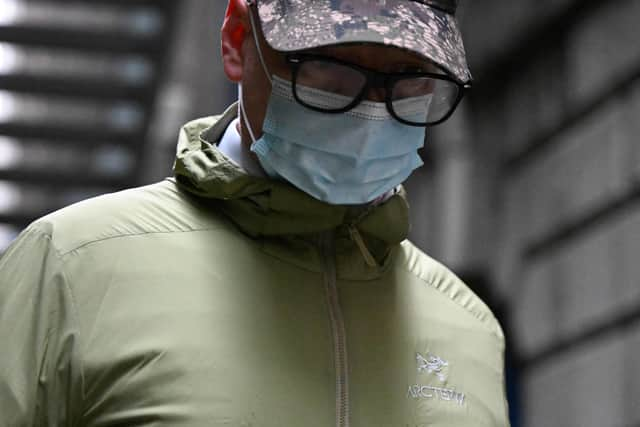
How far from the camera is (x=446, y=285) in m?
2.78

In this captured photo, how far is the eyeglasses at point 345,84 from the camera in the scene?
7.70 feet

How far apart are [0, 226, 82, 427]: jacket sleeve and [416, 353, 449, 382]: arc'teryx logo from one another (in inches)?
28.9

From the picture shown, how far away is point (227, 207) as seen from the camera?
2.48 m

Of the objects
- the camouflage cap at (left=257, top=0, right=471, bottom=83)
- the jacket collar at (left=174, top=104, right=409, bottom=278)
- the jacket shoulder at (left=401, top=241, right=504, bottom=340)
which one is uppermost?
the camouflage cap at (left=257, top=0, right=471, bottom=83)

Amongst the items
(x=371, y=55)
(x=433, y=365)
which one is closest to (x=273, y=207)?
(x=371, y=55)

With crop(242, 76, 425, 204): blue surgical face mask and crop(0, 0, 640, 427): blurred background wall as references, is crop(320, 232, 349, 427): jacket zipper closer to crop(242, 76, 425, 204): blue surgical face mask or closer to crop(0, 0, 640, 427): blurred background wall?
crop(242, 76, 425, 204): blue surgical face mask

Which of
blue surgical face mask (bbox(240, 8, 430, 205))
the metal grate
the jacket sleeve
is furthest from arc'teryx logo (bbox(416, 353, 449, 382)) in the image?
the metal grate

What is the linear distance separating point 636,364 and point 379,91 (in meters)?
4.29

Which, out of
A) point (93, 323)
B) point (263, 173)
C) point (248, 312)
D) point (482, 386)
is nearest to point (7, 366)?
point (93, 323)

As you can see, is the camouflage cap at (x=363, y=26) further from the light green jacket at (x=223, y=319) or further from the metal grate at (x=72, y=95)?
the metal grate at (x=72, y=95)

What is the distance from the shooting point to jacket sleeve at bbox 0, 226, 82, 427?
2.16 meters

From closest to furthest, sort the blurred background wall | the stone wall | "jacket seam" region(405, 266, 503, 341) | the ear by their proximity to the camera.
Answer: the ear → "jacket seam" region(405, 266, 503, 341) → the stone wall → the blurred background wall

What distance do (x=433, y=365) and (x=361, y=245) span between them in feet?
0.99

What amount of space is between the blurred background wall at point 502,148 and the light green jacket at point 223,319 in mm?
3965
